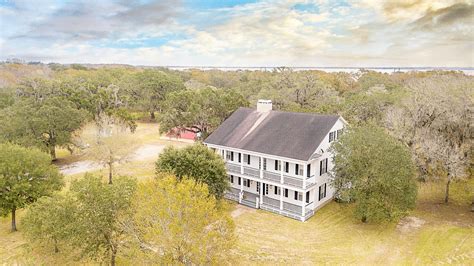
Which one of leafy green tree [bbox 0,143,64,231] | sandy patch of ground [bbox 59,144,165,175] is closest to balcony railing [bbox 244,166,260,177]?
sandy patch of ground [bbox 59,144,165,175]

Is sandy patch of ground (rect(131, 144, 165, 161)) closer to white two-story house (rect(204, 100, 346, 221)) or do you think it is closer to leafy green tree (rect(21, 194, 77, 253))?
white two-story house (rect(204, 100, 346, 221))

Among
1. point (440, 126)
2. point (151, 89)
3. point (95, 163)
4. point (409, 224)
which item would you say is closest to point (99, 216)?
point (409, 224)

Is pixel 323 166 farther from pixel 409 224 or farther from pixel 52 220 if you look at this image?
pixel 52 220

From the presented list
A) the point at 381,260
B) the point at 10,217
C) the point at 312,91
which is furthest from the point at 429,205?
the point at 10,217

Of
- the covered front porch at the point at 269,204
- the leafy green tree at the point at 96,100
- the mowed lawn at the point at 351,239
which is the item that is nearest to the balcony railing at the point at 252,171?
the covered front porch at the point at 269,204

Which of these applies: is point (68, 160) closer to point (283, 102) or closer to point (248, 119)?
point (248, 119)
